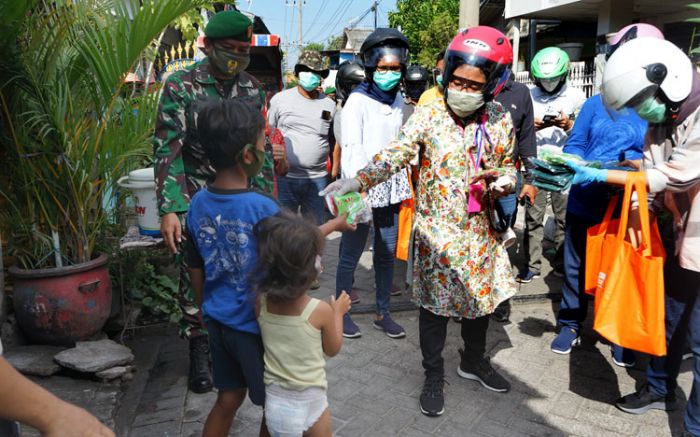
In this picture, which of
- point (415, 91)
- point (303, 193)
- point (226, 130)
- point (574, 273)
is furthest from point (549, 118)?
point (226, 130)

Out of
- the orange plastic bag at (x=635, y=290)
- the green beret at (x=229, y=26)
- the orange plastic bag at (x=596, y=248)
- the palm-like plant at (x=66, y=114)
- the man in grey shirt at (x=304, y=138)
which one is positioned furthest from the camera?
the man in grey shirt at (x=304, y=138)

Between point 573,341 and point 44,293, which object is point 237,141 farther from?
point 573,341

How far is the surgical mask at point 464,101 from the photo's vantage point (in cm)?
273

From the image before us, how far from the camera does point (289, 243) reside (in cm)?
188

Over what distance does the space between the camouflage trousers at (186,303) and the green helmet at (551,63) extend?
3.26 m

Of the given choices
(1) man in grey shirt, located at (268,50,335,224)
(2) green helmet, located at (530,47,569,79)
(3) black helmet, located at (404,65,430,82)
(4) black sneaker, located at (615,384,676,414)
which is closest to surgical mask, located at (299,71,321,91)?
(1) man in grey shirt, located at (268,50,335,224)

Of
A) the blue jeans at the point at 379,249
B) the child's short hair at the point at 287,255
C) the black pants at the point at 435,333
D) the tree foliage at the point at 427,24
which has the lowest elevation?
the black pants at the point at 435,333

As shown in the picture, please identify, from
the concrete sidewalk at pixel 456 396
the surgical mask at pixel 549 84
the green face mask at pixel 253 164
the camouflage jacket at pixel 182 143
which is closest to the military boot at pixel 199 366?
the concrete sidewalk at pixel 456 396

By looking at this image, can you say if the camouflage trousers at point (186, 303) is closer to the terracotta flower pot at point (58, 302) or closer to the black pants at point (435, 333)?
the terracotta flower pot at point (58, 302)

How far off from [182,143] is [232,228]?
3.58ft

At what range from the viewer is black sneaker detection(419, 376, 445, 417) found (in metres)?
3.03

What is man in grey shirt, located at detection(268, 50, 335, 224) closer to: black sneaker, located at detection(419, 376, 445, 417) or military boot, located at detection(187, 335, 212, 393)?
military boot, located at detection(187, 335, 212, 393)

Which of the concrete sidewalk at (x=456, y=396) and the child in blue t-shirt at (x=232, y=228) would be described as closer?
the child in blue t-shirt at (x=232, y=228)

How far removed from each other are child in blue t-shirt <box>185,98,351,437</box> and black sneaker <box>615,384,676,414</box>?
80.8 inches
